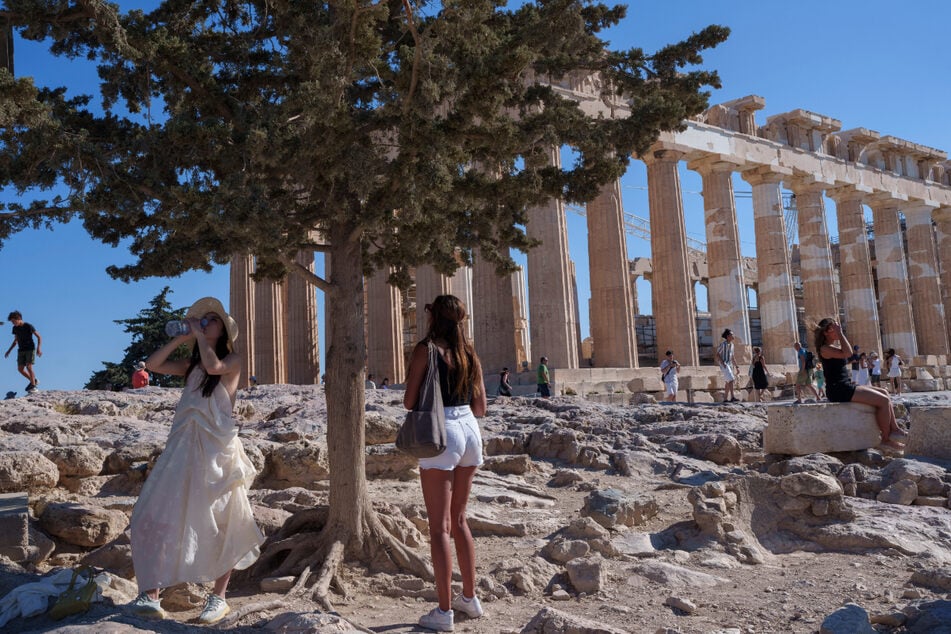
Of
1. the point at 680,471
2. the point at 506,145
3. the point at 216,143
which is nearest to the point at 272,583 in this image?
the point at 216,143

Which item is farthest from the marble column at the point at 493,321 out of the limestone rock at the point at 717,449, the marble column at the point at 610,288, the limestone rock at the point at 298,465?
the limestone rock at the point at 298,465

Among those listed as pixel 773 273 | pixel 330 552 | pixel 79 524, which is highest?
pixel 773 273

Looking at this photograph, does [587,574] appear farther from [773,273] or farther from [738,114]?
[738,114]

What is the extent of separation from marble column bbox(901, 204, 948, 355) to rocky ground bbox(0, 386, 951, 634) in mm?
29673

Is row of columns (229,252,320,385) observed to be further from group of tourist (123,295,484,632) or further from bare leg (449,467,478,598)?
bare leg (449,467,478,598)

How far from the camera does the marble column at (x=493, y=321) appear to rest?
2281 cm

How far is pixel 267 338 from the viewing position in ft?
85.6

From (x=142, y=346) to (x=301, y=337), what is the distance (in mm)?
17154

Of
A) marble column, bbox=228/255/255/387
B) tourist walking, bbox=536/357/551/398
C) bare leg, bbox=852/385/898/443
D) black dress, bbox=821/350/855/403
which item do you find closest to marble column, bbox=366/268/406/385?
marble column, bbox=228/255/255/387

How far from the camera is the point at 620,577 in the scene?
19.7ft

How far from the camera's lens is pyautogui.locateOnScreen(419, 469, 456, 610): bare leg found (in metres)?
4.78

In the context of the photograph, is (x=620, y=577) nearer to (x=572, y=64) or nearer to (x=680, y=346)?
(x=572, y=64)

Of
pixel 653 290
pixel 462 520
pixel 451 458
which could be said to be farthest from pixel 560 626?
pixel 653 290

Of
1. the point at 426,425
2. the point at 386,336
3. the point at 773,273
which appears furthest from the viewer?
the point at 773,273
